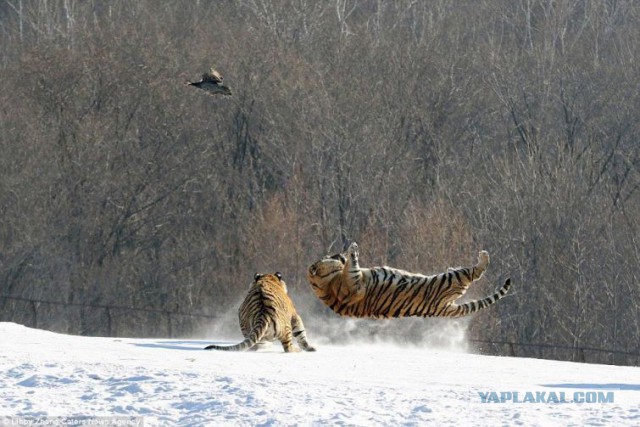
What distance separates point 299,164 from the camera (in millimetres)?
47562

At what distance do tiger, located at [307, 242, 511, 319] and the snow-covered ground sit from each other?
5.26 feet

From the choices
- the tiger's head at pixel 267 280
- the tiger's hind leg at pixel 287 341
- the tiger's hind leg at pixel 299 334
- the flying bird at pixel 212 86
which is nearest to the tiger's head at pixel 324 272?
the tiger's head at pixel 267 280

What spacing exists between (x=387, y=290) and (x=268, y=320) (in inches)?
94.7

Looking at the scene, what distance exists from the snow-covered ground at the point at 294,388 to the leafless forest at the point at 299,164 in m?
23.0

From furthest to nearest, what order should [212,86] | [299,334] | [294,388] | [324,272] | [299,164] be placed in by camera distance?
[299,164]
[212,86]
[324,272]
[299,334]
[294,388]

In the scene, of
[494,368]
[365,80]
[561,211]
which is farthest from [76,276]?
[494,368]

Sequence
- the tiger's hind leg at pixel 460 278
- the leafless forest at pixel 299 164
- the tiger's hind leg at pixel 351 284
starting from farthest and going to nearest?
the leafless forest at pixel 299 164, the tiger's hind leg at pixel 460 278, the tiger's hind leg at pixel 351 284

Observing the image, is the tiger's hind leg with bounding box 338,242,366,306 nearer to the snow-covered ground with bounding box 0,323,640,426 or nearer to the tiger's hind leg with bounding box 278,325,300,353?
the tiger's hind leg with bounding box 278,325,300,353

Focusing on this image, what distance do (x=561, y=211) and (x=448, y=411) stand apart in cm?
3126

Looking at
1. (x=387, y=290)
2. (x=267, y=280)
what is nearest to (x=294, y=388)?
(x=267, y=280)

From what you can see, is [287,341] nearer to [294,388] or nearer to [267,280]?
[267,280]

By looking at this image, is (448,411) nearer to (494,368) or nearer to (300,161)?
(494,368)

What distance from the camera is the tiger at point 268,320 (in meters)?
16.7

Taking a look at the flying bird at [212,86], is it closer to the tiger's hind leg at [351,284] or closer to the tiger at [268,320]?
the tiger's hind leg at [351,284]
